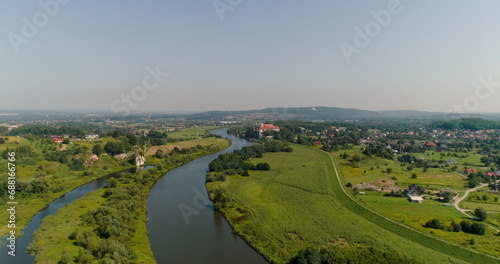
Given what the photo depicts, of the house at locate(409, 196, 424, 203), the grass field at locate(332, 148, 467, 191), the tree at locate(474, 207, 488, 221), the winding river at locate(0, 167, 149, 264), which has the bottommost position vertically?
the winding river at locate(0, 167, 149, 264)

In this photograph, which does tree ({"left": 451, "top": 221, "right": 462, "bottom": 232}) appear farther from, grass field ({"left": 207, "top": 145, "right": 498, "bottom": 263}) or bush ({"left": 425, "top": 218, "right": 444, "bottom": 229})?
grass field ({"left": 207, "top": 145, "right": 498, "bottom": 263})

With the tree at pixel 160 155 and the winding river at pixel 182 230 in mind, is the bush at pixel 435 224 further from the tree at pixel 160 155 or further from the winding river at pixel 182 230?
the tree at pixel 160 155

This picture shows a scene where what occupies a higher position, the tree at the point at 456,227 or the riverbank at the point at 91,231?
the tree at the point at 456,227

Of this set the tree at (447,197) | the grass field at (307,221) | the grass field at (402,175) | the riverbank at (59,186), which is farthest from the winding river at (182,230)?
the tree at (447,197)

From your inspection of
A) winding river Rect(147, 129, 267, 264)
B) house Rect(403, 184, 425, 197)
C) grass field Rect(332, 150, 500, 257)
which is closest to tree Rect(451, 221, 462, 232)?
grass field Rect(332, 150, 500, 257)

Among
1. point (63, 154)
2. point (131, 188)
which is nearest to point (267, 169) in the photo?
point (131, 188)

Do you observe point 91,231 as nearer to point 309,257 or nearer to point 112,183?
point 112,183

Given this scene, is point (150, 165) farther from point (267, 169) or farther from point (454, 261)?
point (454, 261)
